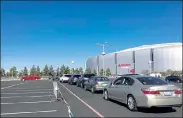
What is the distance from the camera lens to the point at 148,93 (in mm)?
10445

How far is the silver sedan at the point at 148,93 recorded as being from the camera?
10.4 metres

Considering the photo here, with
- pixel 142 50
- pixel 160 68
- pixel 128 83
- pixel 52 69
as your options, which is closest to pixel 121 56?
pixel 142 50

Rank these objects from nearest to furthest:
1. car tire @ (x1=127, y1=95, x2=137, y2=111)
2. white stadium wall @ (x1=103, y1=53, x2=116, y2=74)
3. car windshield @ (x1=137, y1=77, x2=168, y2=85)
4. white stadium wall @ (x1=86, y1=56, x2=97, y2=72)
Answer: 1. car tire @ (x1=127, y1=95, x2=137, y2=111)
2. car windshield @ (x1=137, y1=77, x2=168, y2=85)
3. white stadium wall @ (x1=103, y1=53, x2=116, y2=74)
4. white stadium wall @ (x1=86, y1=56, x2=97, y2=72)

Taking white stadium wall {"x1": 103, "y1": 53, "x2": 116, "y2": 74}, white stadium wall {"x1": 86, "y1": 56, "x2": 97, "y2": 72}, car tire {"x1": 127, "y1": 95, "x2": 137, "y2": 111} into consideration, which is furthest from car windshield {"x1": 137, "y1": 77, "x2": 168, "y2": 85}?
white stadium wall {"x1": 86, "y1": 56, "x2": 97, "y2": 72}

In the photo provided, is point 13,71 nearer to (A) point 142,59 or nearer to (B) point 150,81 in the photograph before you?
(A) point 142,59

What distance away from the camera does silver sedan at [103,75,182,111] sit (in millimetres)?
10367

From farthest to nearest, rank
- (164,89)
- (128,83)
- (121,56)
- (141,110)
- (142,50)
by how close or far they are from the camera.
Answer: (121,56) → (142,50) → (128,83) → (141,110) → (164,89)

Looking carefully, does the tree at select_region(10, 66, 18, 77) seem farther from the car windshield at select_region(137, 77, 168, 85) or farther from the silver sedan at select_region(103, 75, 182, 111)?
the car windshield at select_region(137, 77, 168, 85)

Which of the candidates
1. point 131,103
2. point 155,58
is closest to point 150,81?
point 131,103

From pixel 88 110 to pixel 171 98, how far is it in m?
3.35

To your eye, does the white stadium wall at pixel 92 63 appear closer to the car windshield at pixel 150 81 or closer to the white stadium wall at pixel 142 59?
the white stadium wall at pixel 142 59

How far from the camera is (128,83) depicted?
40.0 feet

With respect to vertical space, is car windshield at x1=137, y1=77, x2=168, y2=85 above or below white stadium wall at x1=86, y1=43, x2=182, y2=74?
below

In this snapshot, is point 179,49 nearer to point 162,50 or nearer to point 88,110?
point 162,50
